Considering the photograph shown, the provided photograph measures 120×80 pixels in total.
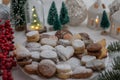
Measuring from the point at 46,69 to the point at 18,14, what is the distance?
0.39m

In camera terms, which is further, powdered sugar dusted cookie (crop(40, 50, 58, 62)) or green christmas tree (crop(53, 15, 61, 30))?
green christmas tree (crop(53, 15, 61, 30))

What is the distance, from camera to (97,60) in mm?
933

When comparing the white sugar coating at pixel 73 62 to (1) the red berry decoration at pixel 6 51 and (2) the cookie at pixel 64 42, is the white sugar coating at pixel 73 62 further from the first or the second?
(1) the red berry decoration at pixel 6 51

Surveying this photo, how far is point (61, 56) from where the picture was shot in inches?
37.9

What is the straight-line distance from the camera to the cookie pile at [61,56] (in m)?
0.89

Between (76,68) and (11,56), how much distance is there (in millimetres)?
222

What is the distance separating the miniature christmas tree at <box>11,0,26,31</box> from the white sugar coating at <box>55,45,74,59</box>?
11.3 inches

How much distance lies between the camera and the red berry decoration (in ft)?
3.00

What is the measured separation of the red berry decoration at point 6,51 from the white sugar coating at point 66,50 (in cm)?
15

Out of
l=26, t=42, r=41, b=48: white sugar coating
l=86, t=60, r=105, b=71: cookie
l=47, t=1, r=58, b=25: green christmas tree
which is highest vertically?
l=47, t=1, r=58, b=25: green christmas tree

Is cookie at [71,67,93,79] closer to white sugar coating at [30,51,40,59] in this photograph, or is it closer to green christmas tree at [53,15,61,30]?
white sugar coating at [30,51,40,59]

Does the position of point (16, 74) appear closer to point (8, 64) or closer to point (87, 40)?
point (8, 64)

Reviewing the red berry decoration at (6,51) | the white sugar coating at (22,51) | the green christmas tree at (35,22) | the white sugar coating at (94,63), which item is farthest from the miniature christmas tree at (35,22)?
the white sugar coating at (94,63)

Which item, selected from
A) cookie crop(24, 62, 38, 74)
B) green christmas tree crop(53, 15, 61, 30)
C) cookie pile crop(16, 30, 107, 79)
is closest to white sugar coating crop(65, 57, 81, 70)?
cookie pile crop(16, 30, 107, 79)
